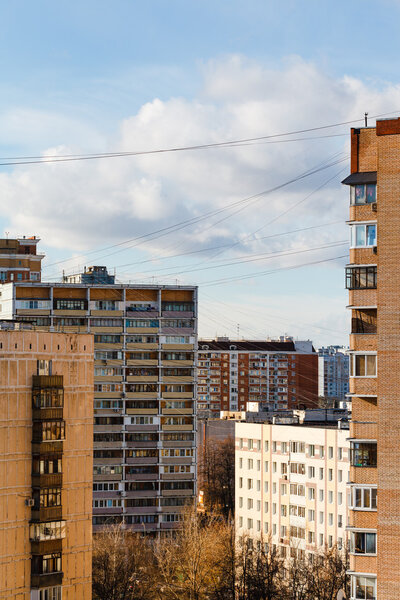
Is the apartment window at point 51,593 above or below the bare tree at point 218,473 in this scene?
above

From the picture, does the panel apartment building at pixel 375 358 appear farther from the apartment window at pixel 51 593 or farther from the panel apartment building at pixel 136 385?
the panel apartment building at pixel 136 385

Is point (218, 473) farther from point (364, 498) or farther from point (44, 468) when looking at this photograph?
point (364, 498)

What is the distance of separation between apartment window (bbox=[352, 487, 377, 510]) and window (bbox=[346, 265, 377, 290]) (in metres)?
7.18

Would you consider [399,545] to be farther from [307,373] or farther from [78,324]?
[307,373]

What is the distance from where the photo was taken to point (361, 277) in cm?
3847

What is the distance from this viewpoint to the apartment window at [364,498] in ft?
121

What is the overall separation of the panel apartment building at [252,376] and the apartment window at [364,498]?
473 ft

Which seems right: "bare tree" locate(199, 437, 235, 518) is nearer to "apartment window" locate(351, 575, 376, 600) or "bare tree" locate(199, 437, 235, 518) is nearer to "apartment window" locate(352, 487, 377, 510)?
"apartment window" locate(351, 575, 376, 600)

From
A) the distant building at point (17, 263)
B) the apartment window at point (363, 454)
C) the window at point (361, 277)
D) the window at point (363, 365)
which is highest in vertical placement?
→ the distant building at point (17, 263)

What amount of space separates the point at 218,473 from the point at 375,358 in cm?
8915

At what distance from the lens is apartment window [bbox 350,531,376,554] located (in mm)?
36781

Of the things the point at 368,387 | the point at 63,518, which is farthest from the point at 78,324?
the point at 368,387

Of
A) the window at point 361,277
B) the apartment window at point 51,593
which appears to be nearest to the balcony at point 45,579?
the apartment window at point 51,593

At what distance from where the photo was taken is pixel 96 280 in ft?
351
